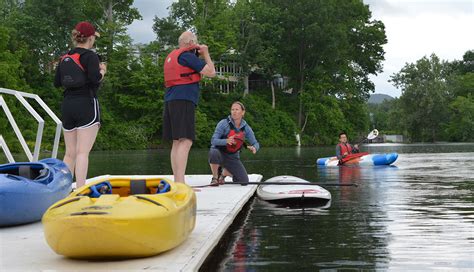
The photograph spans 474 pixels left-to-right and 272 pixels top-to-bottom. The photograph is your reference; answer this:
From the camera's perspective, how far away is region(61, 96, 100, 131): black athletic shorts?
745 cm

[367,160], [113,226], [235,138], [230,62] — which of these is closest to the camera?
[113,226]

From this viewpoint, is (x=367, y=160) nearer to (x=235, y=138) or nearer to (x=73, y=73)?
(x=235, y=138)

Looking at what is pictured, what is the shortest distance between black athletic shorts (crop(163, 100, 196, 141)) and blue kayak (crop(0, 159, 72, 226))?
54.6 inches

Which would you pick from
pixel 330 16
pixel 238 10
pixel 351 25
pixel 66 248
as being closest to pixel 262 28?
pixel 238 10

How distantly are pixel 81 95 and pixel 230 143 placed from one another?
340 centimetres

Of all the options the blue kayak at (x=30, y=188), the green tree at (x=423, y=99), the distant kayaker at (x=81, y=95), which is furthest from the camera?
the green tree at (x=423, y=99)

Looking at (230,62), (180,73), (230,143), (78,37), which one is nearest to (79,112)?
(78,37)

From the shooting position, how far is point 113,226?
443 centimetres

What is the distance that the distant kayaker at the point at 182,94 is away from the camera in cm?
807

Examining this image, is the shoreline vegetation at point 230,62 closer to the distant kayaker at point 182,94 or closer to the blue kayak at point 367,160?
the blue kayak at point 367,160

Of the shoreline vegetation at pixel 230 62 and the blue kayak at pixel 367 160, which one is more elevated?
the shoreline vegetation at pixel 230 62

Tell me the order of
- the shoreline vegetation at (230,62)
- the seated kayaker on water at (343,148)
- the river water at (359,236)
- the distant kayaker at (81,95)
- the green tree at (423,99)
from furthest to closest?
the green tree at (423,99)
the shoreline vegetation at (230,62)
the seated kayaker on water at (343,148)
the distant kayaker at (81,95)
the river water at (359,236)

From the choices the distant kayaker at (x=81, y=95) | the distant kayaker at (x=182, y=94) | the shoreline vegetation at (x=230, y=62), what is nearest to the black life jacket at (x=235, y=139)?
the distant kayaker at (x=182, y=94)

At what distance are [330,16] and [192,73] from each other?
60.6 m
